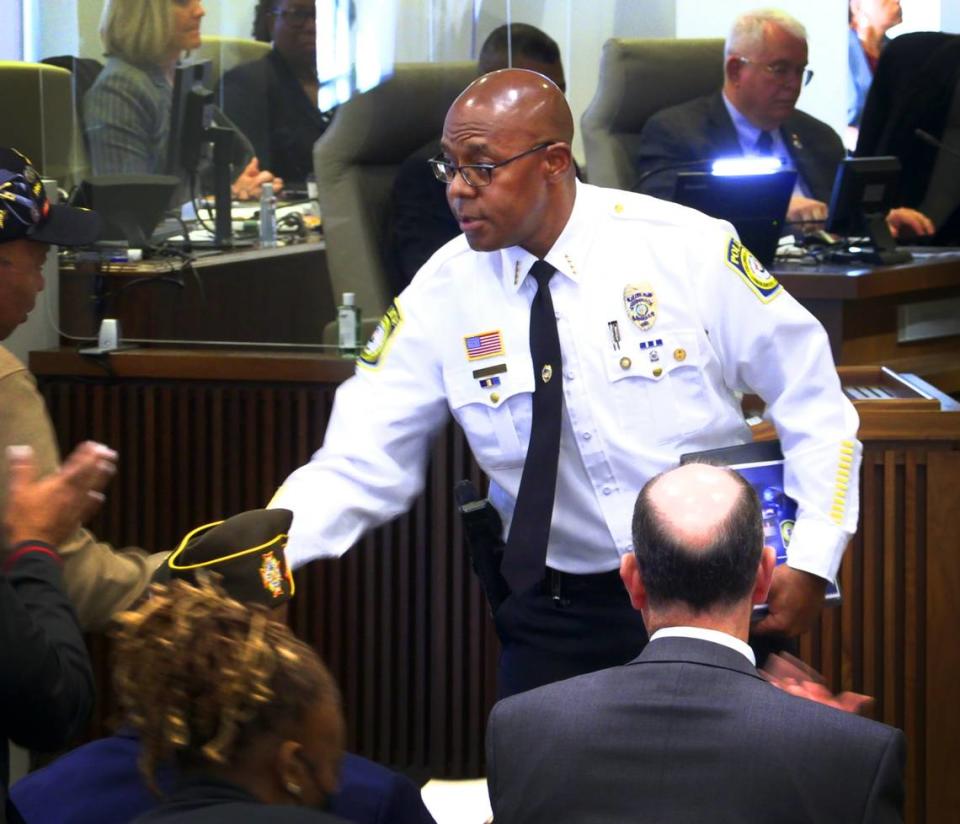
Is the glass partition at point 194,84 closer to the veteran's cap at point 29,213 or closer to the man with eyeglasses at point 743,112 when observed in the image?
the man with eyeglasses at point 743,112

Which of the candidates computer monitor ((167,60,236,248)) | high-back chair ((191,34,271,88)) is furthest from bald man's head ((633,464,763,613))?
high-back chair ((191,34,271,88))

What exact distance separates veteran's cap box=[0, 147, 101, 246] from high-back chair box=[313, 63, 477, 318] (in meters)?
1.87

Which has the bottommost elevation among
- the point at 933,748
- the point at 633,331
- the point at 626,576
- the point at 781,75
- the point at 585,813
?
the point at 933,748

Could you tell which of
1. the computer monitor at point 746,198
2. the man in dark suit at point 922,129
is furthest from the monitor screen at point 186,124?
the man in dark suit at point 922,129

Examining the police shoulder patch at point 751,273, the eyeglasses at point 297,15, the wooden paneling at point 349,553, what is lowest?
the wooden paneling at point 349,553

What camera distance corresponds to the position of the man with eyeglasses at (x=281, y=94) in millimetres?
4312

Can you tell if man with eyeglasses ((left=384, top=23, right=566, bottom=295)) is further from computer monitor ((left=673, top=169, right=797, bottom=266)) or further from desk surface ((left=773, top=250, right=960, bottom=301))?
desk surface ((left=773, top=250, right=960, bottom=301))

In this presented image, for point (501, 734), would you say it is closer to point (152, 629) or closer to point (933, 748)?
point (152, 629)

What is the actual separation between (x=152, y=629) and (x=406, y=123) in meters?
3.11

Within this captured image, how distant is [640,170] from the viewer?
5305 mm

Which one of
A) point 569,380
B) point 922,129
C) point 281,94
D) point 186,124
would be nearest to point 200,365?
point 186,124

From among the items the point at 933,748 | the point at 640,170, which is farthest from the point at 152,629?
the point at 640,170

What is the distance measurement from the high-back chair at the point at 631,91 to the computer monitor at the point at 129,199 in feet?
5.37

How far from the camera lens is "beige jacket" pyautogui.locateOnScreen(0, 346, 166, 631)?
2191 millimetres
